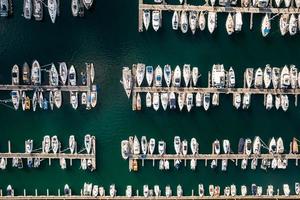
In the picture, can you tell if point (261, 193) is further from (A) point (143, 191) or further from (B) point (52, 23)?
(B) point (52, 23)

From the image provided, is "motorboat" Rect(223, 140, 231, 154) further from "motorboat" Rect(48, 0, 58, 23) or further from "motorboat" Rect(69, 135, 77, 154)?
"motorboat" Rect(48, 0, 58, 23)

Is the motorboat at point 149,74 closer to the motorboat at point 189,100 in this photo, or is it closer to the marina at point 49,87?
the motorboat at point 189,100

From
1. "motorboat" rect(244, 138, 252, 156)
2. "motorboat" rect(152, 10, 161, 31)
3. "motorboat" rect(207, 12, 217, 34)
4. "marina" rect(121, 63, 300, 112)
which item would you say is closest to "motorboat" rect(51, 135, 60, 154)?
"marina" rect(121, 63, 300, 112)

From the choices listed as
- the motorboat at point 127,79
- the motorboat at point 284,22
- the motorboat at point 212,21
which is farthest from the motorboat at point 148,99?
the motorboat at point 284,22

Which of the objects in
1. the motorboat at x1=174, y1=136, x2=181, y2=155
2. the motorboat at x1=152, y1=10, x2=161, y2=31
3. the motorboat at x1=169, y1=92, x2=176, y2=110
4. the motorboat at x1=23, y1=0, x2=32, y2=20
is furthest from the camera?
the motorboat at x1=174, y1=136, x2=181, y2=155

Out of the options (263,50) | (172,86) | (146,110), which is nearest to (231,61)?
(263,50)

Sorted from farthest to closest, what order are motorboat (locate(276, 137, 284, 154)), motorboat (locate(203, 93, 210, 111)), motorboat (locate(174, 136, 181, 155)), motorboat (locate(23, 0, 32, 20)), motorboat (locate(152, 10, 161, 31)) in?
motorboat (locate(276, 137, 284, 154)) < motorboat (locate(174, 136, 181, 155)) < motorboat (locate(203, 93, 210, 111)) < motorboat (locate(152, 10, 161, 31)) < motorboat (locate(23, 0, 32, 20))

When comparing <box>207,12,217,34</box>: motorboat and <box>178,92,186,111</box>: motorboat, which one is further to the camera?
<box>178,92,186,111</box>: motorboat
